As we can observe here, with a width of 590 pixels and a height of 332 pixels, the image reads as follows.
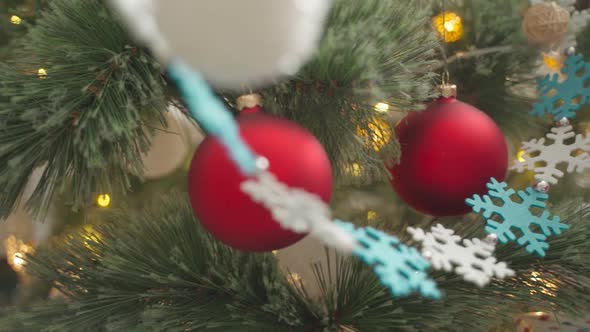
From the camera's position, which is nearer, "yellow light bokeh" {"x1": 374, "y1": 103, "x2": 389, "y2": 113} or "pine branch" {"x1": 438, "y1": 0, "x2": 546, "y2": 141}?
"yellow light bokeh" {"x1": 374, "y1": 103, "x2": 389, "y2": 113}

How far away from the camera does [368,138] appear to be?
412 mm

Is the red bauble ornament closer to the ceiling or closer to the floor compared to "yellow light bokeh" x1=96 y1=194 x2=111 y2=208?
closer to the ceiling

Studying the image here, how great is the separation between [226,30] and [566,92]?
14.1 inches

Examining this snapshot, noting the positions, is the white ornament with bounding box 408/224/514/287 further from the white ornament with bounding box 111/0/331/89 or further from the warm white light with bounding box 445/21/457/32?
the warm white light with bounding box 445/21/457/32

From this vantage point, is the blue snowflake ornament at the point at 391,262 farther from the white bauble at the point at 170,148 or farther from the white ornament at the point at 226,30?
the white bauble at the point at 170,148

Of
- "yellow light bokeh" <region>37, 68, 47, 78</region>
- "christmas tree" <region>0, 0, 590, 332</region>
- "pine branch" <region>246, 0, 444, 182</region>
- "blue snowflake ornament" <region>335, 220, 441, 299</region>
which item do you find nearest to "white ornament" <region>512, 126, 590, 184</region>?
"christmas tree" <region>0, 0, 590, 332</region>

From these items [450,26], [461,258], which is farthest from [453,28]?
[461,258]

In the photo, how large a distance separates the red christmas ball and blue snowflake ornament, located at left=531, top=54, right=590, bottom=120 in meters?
0.25

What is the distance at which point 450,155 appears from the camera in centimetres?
41

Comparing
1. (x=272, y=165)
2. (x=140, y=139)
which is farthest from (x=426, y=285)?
(x=140, y=139)

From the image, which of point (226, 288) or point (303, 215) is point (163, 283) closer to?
point (226, 288)

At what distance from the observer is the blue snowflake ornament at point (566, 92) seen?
0.46 metres

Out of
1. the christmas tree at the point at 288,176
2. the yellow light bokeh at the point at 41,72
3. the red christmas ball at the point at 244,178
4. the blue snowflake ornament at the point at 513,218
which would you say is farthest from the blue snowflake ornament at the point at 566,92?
the yellow light bokeh at the point at 41,72

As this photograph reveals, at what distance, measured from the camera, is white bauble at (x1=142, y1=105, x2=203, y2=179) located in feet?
1.83
